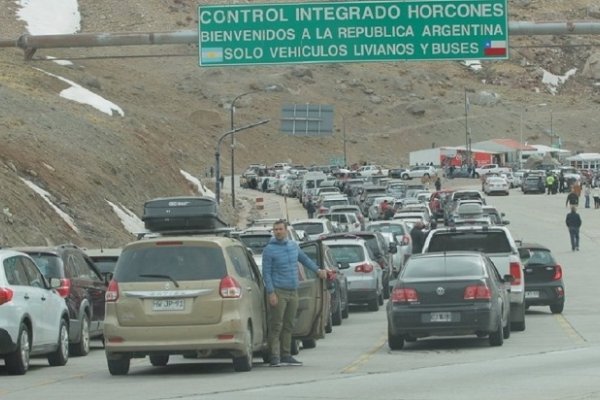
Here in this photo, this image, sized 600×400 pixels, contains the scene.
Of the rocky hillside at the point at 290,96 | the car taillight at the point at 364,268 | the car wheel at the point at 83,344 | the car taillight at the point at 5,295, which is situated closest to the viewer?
the car taillight at the point at 5,295

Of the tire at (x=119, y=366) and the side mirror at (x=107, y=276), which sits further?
the side mirror at (x=107, y=276)

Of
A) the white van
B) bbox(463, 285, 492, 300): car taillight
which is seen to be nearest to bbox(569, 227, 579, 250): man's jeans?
bbox(463, 285, 492, 300): car taillight

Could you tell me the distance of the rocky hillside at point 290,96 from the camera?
296ft

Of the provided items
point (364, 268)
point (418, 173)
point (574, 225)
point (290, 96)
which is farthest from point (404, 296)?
point (290, 96)

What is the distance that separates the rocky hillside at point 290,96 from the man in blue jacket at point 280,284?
162ft

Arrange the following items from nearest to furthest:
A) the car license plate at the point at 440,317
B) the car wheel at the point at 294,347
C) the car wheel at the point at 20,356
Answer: the car wheel at the point at 20,356
the car wheel at the point at 294,347
the car license plate at the point at 440,317

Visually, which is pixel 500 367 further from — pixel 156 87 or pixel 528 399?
pixel 156 87

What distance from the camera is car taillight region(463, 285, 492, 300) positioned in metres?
21.2

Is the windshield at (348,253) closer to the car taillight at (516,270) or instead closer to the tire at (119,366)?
the car taillight at (516,270)

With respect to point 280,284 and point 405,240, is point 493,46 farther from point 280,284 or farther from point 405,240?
point 280,284

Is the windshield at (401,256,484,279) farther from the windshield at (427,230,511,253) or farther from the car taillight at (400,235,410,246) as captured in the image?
the car taillight at (400,235,410,246)

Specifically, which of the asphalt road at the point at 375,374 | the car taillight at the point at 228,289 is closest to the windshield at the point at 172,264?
the car taillight at the point at 228,289

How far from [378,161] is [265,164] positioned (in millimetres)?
15265

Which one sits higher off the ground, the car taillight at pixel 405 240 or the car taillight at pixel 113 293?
the car taillight at pixel 405 240
